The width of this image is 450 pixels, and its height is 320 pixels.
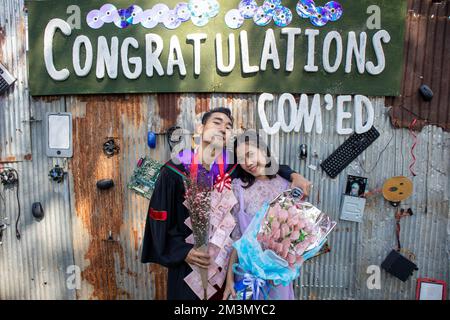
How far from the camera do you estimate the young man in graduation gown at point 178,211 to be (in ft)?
9.21

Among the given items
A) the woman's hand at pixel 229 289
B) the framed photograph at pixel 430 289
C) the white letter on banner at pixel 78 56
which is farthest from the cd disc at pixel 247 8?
the framed photograph at pixel 430 289

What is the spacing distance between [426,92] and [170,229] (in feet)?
10.5

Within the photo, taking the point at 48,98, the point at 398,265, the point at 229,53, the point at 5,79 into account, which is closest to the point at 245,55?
the point at 229,53

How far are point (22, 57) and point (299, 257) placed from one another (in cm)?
381

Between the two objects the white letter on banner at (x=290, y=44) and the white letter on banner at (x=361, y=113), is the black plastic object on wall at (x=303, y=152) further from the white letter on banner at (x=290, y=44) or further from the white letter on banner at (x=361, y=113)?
the white letter on banner at (x=290, y=44)

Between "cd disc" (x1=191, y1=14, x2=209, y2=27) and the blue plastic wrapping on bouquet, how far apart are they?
2.29 meters

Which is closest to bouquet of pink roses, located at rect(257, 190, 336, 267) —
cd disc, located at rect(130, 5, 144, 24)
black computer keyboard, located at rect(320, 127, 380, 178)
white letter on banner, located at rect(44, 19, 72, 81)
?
black computer keyboard, located at rect(320, 127, 380, 178)

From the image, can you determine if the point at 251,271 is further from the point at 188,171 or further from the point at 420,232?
the point at 420,232

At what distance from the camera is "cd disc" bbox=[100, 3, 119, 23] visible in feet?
12.1

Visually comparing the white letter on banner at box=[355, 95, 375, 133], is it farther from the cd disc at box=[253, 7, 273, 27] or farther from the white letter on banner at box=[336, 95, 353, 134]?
the cd disc at box=[253, 7, 273, 27]

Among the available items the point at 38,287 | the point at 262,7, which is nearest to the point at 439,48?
the point at 262,7

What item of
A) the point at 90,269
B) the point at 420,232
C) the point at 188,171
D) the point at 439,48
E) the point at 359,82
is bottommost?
the point at 90,269

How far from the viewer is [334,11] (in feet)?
12.1

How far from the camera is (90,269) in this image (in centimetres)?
404
